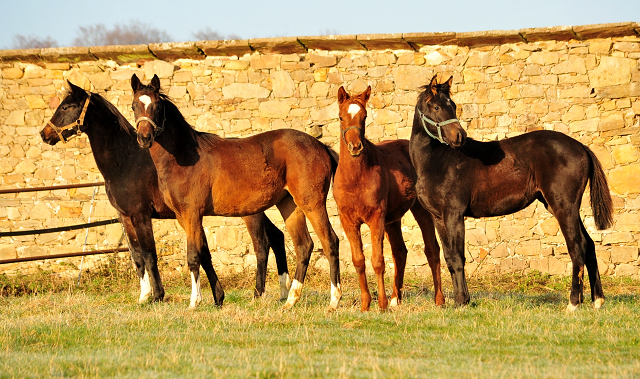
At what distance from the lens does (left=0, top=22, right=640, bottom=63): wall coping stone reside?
995 centimetres

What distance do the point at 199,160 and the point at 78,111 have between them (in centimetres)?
170

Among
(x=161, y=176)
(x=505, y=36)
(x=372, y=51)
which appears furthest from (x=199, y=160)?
(x=505, y=36)

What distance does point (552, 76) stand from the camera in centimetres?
1016

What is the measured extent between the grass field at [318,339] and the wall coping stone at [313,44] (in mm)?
3953

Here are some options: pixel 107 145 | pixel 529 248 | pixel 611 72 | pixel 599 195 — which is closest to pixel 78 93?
pixel 107 145

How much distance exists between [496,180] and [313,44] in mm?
4520

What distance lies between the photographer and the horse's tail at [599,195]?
22.8 feet

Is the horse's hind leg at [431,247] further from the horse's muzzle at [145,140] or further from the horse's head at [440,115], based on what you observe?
the horse's muzzle at [145,140]

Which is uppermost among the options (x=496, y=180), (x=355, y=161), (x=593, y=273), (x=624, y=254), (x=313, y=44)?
(x=313, y=44)

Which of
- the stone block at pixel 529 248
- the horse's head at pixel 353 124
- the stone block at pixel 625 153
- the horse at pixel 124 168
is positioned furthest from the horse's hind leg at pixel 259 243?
the stone block at pixel 625 153

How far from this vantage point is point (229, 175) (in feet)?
24.4

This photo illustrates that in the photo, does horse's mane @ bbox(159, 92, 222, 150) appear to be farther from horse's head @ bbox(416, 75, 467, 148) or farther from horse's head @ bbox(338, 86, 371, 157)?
horse's head @ bbox(416, 75, 467, 148)

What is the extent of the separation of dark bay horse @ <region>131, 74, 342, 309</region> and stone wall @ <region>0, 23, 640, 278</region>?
9.69 ft

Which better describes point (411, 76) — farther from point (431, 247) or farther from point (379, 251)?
point (379, 251)
